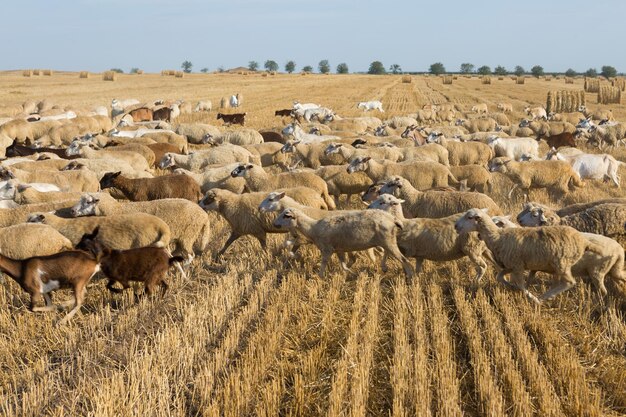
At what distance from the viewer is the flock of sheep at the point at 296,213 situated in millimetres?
8016

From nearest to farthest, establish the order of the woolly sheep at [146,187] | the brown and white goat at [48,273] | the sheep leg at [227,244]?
1. the brown and white goat at [48,273]
2. the sheep leg at [227,244]
3. the woolly sheep at [146,187]

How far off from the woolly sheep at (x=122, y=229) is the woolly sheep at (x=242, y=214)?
1479 millimetres

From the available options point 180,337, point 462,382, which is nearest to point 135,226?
point 180,337

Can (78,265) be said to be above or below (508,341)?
above

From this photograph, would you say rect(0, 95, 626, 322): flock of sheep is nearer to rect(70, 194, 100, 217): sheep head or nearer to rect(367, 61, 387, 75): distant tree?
rect(70, 194, 100, 217): sheep head

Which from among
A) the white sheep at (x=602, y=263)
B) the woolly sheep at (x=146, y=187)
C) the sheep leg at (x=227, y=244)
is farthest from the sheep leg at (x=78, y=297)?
the white sheep at (x=602, y=263)

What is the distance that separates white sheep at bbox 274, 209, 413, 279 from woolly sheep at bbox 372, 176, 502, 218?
1.70m

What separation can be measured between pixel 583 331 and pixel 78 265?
6.06m

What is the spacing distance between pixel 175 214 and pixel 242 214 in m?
1.31

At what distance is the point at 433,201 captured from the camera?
11.1 m

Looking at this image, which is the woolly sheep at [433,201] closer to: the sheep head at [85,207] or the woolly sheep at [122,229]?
the woolly sheep at [122,229]

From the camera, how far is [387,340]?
6.80 metres

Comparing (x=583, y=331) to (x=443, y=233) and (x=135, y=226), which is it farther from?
(x=135, y=226)

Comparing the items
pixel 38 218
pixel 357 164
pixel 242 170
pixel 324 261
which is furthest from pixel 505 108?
pixel 38 218
